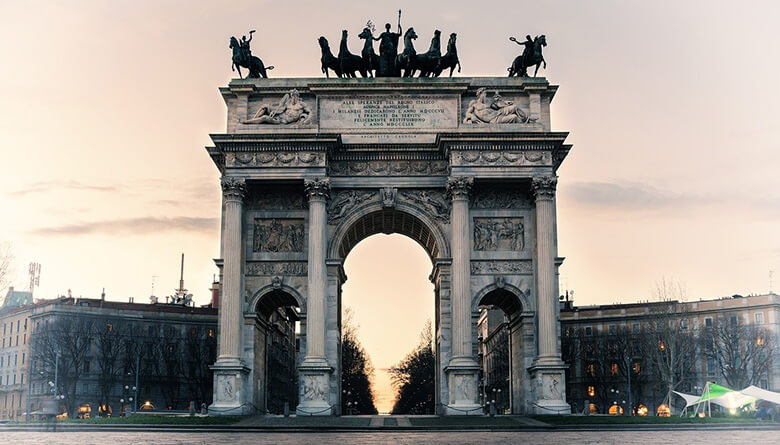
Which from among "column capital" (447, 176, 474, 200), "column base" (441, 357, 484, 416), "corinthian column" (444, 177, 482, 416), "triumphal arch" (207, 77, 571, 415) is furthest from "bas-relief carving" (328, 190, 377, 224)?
"column base" (441, 357, 484, 416)

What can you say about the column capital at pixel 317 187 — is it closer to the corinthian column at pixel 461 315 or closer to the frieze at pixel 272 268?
the frieze at pixel 272 268

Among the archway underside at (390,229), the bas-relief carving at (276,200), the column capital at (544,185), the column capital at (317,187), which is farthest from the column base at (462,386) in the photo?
the bas-relief carving at (276,200)

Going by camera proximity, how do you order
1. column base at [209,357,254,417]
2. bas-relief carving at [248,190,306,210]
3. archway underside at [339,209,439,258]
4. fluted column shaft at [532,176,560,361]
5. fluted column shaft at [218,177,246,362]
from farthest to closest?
archway underside at [339,209,439,258]
bas-relief carving at [248,190,306,210]
fluted column shaft at [218,177,246,362]
fluted column shaft at [532,176,560,361]
column base at [209,357,254,417]

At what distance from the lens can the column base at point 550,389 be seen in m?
43.6

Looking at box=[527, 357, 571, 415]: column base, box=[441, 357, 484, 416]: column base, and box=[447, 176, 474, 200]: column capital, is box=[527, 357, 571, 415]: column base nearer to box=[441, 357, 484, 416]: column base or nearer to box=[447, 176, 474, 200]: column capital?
box=[441, 357, 484, 416]: column base

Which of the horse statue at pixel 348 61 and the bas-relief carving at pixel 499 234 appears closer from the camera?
the bas-relief carving at pixel 499 234

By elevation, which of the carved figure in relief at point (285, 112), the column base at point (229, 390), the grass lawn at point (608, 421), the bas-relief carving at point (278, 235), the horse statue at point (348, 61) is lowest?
the grass lawn at point (608, 421)

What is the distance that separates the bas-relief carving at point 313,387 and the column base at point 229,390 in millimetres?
2862

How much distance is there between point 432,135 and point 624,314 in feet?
193

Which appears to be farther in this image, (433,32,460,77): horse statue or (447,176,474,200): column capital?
(433,32,460,77): horse statue

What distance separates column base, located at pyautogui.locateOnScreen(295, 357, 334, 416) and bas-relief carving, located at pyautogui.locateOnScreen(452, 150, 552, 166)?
11563 mm

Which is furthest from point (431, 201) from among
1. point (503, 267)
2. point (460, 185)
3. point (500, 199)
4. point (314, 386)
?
point (314, 386)

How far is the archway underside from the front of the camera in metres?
48.3

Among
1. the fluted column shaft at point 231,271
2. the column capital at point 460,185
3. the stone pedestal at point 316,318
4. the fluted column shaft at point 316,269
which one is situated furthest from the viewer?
the column capital at point 460,185
